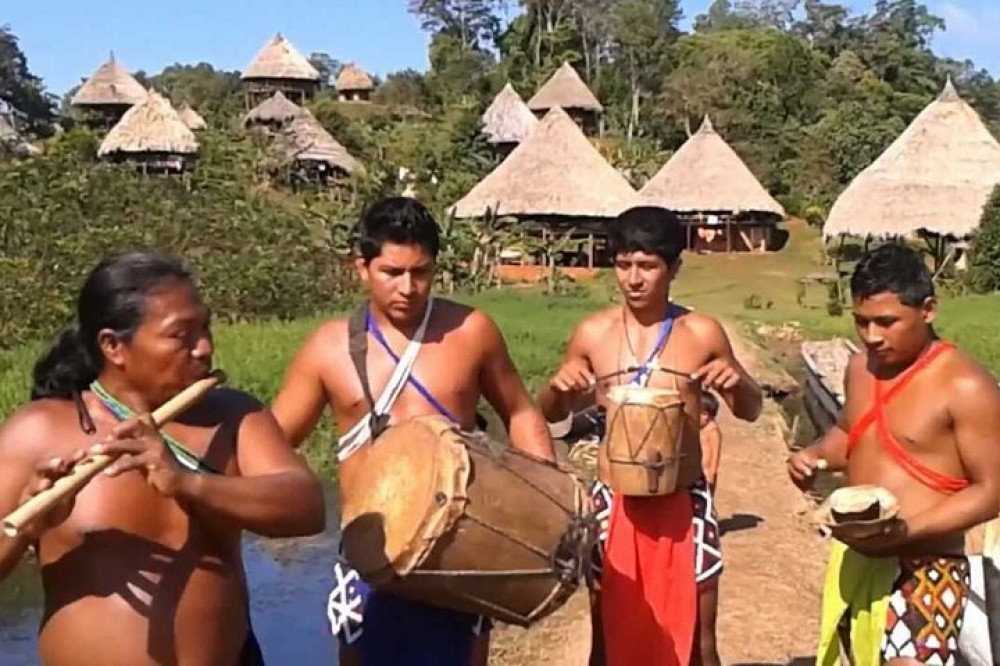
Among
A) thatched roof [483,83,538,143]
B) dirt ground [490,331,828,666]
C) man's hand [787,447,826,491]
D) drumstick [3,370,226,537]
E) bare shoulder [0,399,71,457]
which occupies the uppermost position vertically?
thatched roof [483,83,538,143]

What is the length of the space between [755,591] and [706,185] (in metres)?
23.6

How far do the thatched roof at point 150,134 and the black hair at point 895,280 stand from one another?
31.9 metres

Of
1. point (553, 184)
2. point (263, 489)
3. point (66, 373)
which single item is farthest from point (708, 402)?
point (553, 184)

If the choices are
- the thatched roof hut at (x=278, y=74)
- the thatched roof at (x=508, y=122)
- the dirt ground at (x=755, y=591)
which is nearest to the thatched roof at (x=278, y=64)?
the thatched roof hut at (x=278, y=74)

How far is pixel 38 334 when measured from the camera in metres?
12.4

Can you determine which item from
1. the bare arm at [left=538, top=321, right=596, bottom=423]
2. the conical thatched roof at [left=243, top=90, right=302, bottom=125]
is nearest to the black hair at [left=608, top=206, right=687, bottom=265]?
the bare arm at [left=538, top=321, right=596, bottom=423]

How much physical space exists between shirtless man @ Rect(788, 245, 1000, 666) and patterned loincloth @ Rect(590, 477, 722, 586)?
522 mm

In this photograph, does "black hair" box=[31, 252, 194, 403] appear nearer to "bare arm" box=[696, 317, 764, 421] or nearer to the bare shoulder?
the bare shoulder

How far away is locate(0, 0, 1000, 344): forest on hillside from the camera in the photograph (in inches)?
551

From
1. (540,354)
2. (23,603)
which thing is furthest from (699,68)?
(23,603)

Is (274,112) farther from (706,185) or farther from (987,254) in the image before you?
(987,254)

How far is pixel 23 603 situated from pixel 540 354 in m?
7.60

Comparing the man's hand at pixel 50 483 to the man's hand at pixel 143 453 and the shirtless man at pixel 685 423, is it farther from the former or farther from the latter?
the shirtless man at pixel 685 423

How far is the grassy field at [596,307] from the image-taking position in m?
11.2
